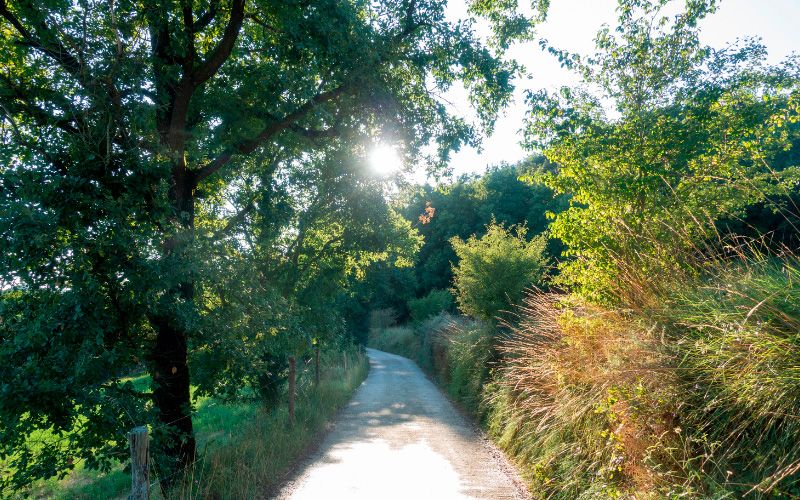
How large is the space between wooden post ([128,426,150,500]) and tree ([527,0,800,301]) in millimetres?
5587

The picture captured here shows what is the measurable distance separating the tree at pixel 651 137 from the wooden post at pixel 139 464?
18.3 ft

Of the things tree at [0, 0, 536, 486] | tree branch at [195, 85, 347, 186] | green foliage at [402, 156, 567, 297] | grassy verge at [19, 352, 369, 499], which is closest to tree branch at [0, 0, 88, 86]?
tree at [0, 0, 536, 486]

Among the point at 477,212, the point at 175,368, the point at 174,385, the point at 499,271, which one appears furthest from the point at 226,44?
the point at 477,212

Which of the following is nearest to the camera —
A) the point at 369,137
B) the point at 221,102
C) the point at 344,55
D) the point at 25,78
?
the point at 25,78

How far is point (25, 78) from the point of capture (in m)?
7.47

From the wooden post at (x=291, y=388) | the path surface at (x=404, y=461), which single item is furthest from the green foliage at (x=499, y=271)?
the wooden post at (x=291, y=388)

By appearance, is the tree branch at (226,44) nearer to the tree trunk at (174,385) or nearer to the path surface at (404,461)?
the tree trunk at (174,385)

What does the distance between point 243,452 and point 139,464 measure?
164 inches

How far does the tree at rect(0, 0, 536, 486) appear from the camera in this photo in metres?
6.04

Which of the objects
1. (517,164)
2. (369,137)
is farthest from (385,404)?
(517,164)

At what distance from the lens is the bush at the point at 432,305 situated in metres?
42.2

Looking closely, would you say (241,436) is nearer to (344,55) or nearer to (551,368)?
(551,368)

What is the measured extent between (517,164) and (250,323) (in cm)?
4754

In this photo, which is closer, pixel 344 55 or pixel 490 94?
pixel 344 55
